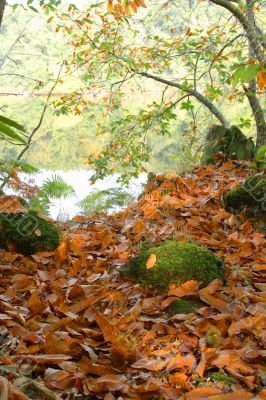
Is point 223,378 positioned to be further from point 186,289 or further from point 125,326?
point 186,289

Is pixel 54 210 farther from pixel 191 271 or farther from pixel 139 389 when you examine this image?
pixel 139 389

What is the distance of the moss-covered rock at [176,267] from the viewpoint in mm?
2760

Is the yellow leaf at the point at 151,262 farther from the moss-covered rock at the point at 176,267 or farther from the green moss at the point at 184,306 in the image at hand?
the green moss at the point at 184,306

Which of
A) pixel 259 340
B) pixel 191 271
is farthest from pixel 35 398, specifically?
pixel 191 271

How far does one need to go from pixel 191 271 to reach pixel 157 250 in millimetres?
330

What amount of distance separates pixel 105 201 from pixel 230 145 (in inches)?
92.0

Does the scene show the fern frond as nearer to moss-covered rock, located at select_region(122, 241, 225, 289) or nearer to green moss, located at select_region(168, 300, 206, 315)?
moss-covered rock, located at select_region(122, 241, 225, 289)

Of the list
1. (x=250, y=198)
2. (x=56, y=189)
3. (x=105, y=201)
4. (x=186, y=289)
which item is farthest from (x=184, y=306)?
(x=105, y=201)

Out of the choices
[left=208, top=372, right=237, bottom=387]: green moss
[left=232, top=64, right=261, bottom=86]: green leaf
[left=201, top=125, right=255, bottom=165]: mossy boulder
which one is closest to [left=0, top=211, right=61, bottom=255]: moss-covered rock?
[left=208, top=372, right=237, bottom=387]: green moss

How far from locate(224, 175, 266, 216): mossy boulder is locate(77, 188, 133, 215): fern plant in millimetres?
2970

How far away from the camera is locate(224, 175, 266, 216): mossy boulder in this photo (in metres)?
4.17

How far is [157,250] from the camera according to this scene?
9.87 feet

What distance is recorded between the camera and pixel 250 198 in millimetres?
4238

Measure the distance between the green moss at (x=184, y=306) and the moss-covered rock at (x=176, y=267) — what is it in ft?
0.65
